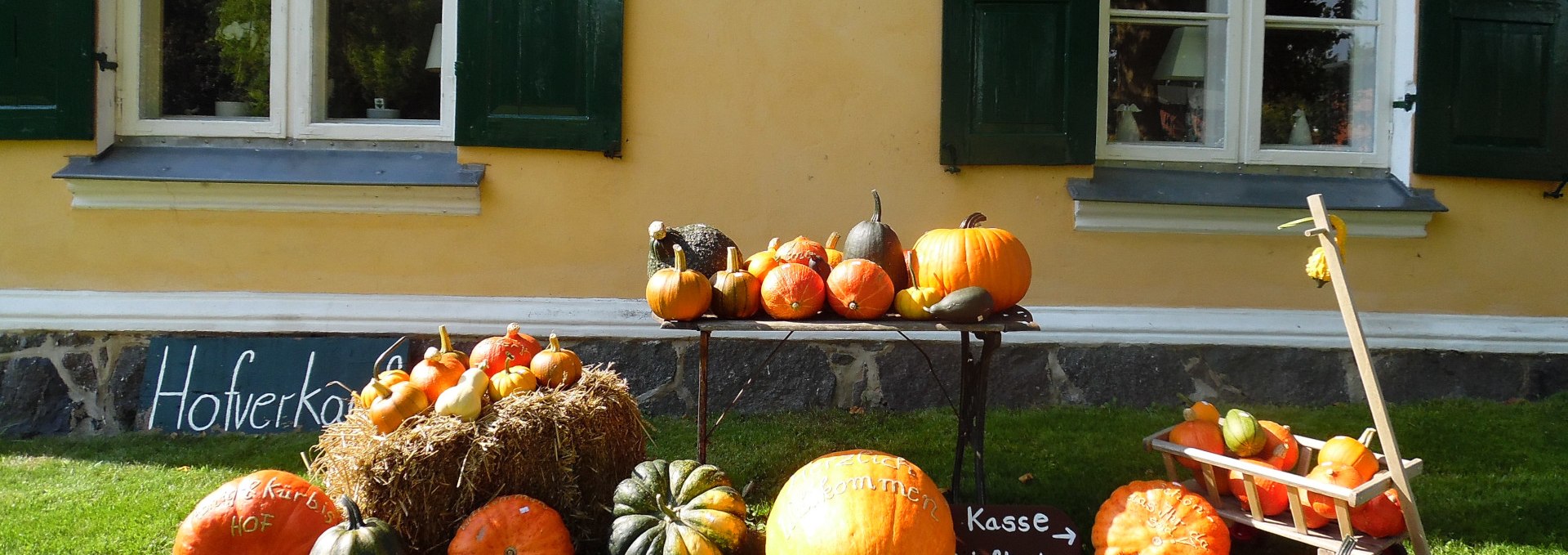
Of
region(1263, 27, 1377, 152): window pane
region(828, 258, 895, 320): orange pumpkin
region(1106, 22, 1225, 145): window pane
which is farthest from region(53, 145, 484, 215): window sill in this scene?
region(1263, 27, 1377, 152): window pane

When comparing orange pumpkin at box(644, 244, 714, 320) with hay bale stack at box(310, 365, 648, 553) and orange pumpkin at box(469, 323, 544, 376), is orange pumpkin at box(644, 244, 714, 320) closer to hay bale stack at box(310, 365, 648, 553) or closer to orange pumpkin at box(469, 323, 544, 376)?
hay bale stack at box(310, 365, 648, 553)

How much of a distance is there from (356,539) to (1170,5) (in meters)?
4.19

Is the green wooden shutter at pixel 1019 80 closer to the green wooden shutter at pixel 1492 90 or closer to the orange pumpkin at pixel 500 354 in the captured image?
the green wooden shutter at pixel 1492 90

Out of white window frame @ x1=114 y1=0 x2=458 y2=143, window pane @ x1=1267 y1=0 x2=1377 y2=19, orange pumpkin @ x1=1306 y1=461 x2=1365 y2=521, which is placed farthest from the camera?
window pane @ x1=1267 y1=0 x2=1377 y2=19

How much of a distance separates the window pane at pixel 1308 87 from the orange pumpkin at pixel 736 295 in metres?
3.08

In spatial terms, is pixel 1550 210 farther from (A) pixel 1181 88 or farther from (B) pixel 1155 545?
(B) pixel 1155 545

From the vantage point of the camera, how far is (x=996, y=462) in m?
3.51

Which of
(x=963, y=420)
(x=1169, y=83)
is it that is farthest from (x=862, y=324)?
(x=1169, y=83)

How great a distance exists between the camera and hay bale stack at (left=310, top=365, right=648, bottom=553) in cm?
249

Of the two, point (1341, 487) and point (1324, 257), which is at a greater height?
point (1324, 257)

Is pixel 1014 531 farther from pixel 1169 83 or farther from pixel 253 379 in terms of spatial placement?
pixel 253 379

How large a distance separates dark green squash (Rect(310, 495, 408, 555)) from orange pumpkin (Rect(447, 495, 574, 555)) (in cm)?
17

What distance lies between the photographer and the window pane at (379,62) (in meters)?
4.40

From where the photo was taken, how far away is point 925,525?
7.53 ft
